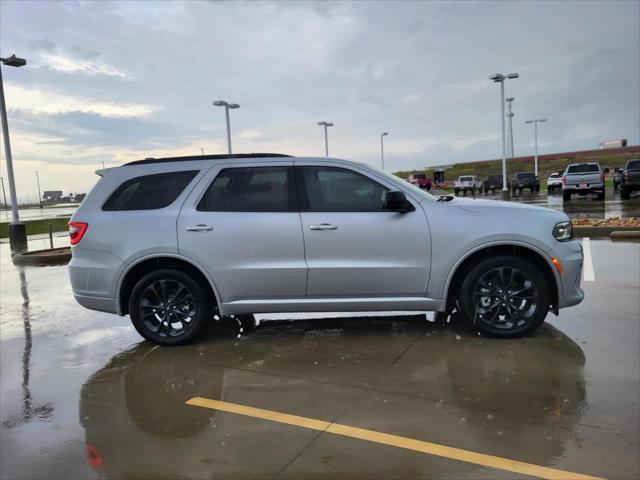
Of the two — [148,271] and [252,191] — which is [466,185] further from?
[148,271]

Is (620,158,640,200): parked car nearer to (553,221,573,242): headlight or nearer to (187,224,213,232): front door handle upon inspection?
(553,221,573,242): headlight

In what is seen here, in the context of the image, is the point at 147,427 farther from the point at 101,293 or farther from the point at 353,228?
the point at 353,228

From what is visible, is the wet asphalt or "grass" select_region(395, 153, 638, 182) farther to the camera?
"grass" select_region(395, 153, 638, 182)

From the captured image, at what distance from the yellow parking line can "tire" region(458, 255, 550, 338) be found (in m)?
2.07

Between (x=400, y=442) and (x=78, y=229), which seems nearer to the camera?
(x=400, y=442)

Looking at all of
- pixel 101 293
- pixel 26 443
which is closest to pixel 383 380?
pixel 26 443

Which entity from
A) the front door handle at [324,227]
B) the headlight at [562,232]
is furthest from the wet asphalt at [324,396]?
the front door handle at [324,227]

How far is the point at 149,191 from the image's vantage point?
5.39 meters

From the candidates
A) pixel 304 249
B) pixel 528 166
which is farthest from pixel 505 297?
pixel 528 166

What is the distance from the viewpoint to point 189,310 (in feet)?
17.5

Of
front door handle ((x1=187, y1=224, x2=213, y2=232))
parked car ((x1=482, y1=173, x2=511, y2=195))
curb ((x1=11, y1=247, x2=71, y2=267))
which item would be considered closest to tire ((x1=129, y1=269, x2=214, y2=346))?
front door handle ((x1=187, y1=224, x2=213, y2=232))

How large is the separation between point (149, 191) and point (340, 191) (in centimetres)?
196

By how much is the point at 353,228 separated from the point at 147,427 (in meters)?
2.48

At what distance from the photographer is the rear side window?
534cm
